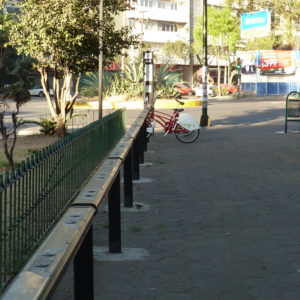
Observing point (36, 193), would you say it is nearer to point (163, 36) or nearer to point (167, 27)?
point (163, 36)

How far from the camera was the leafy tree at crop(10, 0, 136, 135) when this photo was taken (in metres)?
18.4

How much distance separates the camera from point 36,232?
183 inches

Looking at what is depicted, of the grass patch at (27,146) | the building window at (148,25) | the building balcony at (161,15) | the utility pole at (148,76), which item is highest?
the building balcony at (161,15)

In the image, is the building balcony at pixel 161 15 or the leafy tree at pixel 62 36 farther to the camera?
the building balcony at pixel 161 15

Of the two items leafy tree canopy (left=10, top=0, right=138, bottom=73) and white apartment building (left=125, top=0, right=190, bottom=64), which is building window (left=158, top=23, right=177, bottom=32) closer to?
white apartment building (left=125, top=0, right=190, bottom=64)

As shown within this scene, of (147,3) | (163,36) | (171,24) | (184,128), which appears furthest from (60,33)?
(171,24)

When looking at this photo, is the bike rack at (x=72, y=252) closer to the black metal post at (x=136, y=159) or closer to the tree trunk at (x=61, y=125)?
the black metal post at (x=136, y=159)

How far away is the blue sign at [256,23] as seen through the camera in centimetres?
4162

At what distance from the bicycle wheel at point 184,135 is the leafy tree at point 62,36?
3335 mm

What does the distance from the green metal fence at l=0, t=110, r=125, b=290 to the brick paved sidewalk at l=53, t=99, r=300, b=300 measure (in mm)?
590

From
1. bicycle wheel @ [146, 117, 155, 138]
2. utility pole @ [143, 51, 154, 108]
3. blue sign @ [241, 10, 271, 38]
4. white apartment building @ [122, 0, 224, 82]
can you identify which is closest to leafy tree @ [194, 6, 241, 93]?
white apartment building @ [122, 0, 224, 82]

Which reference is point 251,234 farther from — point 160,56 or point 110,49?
point 160,56

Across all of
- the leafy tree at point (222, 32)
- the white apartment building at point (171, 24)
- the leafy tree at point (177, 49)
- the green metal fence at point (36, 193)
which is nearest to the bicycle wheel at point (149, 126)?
the green metal fence at point (36, 193)

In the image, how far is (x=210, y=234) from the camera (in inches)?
277
